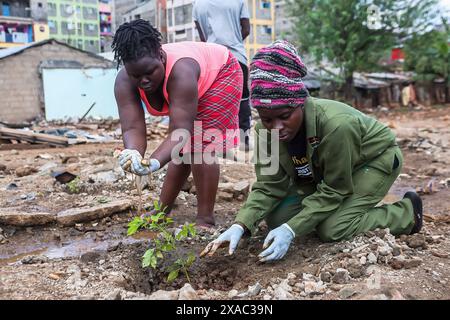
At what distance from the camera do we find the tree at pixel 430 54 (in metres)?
15.2

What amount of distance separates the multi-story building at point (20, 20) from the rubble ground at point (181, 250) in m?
32.3

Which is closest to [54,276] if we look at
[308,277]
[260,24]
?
[308,277]

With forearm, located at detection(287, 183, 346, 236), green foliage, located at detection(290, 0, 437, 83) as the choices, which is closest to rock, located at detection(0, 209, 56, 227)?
forearm, located at detection(287, 183, 346, 236)

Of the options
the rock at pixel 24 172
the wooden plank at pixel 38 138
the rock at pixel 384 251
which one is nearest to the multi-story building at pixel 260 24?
the wooden plank at pixel 38 138

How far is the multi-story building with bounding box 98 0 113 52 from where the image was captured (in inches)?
1922

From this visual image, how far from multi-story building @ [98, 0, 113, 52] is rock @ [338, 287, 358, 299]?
4920 cm

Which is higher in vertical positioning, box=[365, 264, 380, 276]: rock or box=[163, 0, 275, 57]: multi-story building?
box=[163, 0, 275, 57]: multi-story building

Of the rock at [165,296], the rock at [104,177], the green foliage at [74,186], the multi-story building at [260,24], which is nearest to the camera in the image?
the rock at [165,296]

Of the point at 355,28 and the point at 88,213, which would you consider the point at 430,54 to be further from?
the point at 88,213

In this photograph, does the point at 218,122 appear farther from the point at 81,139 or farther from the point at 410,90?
the point at 410,90

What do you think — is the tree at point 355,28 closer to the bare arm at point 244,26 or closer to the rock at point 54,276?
the bare arm at point 244,26

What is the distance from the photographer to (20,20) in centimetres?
3278

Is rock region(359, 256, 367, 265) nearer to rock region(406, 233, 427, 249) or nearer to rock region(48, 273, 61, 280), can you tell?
rock region(406, 233, 427, 249)

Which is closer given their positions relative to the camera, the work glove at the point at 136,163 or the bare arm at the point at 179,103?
the work glove at the point at 136,163
